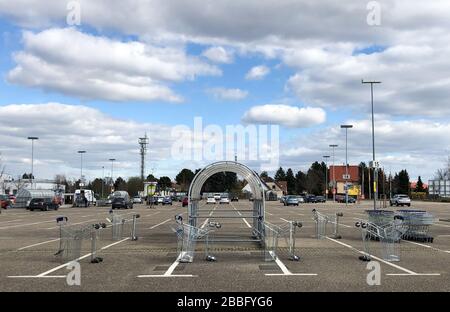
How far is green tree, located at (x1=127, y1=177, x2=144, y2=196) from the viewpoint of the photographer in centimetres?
13812

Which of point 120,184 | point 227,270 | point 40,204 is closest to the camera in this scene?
point 227,270

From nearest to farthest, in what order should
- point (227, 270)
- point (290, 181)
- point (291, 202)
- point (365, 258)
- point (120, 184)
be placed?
1. point (227, 270)
2. point (365, 258)
3. point (291, 202)
4. point (120, 184)
5. point (290, 181)

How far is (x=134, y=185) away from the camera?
142m

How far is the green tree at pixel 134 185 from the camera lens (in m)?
138

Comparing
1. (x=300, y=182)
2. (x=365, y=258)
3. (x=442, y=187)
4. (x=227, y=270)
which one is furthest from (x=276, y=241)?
(x=300, y=182)

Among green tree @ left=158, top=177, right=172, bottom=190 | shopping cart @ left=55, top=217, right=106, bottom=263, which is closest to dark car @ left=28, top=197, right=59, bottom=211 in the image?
shopping cart @ left=55, top=217, right=106, bottom=263

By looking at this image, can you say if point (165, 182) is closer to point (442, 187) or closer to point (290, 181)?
point (290, 181)

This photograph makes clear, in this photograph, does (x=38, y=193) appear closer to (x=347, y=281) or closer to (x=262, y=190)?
(x=262, y=190)

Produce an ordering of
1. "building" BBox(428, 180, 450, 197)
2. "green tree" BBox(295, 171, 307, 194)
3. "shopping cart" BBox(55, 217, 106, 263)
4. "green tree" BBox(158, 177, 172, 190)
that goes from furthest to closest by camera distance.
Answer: "green tree" BBox(158, 177, 172, 190), "green tree" BBox(295, 171, 307, 194), "building" BBox(428, 180, 450, 197), "shopping cart" BBox(55, 217, 106, 263)

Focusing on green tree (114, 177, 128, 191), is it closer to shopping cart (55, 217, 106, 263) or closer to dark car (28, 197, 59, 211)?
dark car (28, 197, 59, 211)

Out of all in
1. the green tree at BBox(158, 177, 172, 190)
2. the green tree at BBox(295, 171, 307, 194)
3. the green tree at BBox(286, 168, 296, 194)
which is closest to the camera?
the green tree at BBox(295, 171, 307, 194)

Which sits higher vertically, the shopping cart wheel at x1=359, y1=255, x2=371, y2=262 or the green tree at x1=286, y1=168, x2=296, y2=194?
the green tree at x1=286, y1=168, x2=296, y2=194
